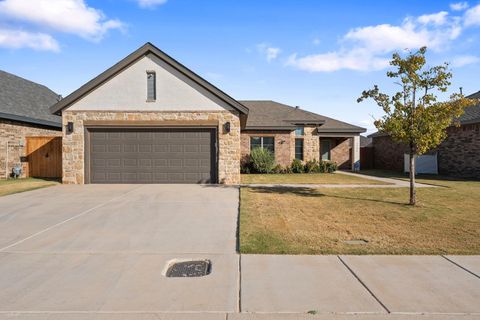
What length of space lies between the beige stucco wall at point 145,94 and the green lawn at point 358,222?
16.9 ft

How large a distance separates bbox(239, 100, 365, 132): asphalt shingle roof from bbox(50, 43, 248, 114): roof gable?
7942 millimetres

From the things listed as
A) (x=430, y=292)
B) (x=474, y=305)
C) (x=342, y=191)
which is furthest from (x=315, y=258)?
(x=342, y=191)

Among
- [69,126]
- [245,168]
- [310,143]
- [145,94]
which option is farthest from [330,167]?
[69,126]

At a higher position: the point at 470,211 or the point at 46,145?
the point at 46,145

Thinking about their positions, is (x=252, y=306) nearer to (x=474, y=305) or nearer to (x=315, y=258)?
(x=315, y=258)

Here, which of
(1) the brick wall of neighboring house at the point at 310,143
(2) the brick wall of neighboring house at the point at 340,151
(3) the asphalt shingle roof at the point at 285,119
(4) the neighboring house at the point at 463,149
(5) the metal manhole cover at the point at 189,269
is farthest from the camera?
(2) the brick wall of neighboring house at the point at 340,151

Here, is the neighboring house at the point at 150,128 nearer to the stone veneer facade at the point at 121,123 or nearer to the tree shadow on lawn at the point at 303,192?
the stone veneer facade at the point at 121,123

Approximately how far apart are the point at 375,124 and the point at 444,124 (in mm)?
1872

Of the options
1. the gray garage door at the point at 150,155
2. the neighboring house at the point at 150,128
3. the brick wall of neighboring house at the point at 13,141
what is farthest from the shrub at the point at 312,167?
the brick wall of neighboring house at the point at 13,141

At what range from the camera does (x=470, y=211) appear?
902 cm

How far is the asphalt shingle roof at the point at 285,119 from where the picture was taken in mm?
22938

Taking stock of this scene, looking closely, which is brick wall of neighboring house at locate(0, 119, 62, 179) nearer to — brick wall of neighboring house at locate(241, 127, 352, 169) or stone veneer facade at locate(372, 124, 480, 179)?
brick wall of neighboring house at locate(241, 127, 352, 169)

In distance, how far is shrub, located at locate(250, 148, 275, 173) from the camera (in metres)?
21.7

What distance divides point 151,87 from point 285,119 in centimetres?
1125
